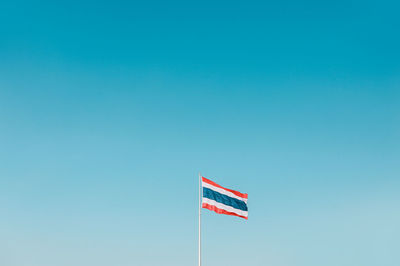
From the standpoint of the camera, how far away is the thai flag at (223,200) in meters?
37.3

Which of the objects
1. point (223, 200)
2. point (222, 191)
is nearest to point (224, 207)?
point (223, 200)

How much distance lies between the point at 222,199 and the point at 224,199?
0.84 ft

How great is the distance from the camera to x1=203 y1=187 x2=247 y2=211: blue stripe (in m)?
37.4

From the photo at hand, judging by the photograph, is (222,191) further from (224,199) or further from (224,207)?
(224,207)

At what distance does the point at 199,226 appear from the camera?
118ft

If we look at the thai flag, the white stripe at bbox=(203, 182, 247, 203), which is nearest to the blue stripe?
the thai flag

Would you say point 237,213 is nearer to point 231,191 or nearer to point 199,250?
point 231,191

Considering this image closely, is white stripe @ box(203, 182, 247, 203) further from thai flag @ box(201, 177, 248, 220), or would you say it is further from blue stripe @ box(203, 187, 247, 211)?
blue stripe @ box(203, 187, 247, 211)

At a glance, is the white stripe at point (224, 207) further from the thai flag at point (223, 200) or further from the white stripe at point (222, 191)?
the white stripe at point (222, 191)

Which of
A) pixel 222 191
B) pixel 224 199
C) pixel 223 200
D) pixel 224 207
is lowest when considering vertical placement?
pixel 224 207

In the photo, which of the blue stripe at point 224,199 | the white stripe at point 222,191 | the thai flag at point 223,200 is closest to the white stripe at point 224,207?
the thai flag at point 223,200

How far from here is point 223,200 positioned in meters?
38.3

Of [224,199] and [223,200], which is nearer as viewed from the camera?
[223,200]

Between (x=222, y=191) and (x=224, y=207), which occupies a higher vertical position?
(x=222, y=191)
